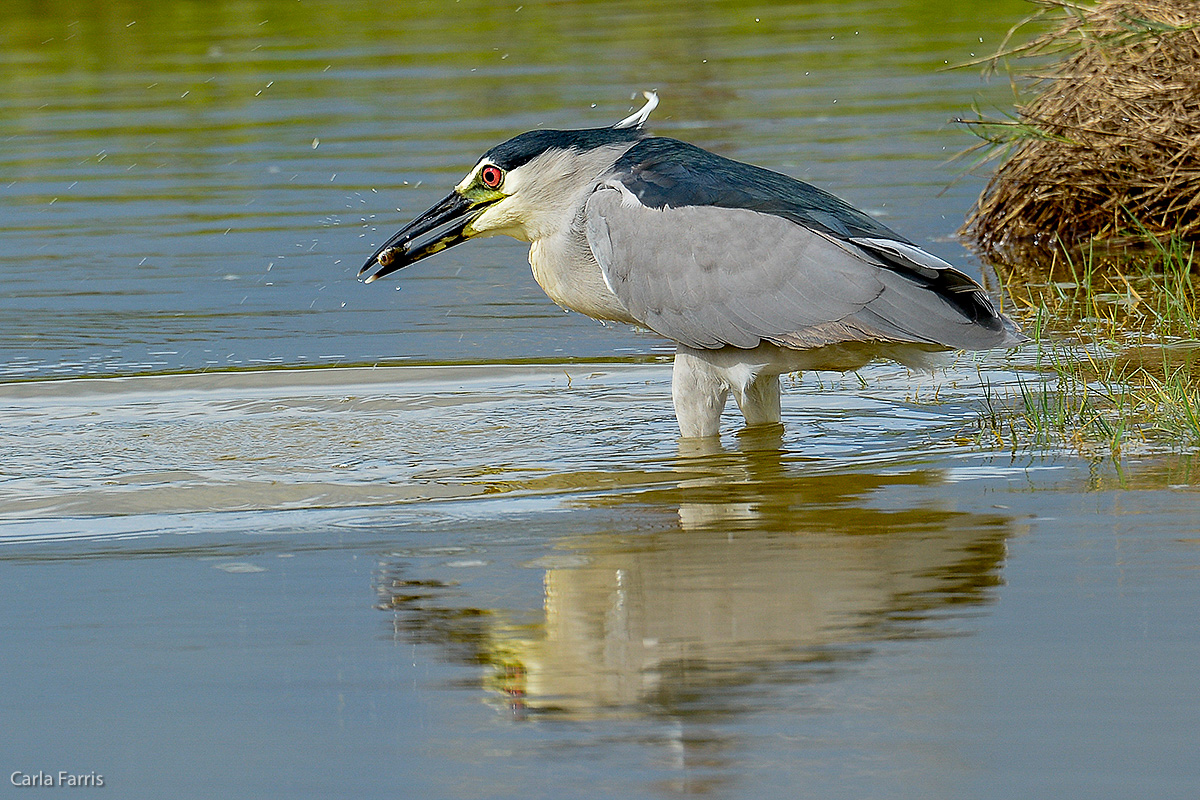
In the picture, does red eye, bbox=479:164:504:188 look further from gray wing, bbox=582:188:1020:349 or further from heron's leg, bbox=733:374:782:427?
heron's leg, bbox=733:374:782:427

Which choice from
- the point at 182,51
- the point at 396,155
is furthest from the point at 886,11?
the point at 396,155

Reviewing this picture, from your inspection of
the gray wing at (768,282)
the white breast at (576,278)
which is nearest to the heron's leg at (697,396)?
the gray wing at (768,282)

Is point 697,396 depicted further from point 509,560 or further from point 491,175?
point 509,560

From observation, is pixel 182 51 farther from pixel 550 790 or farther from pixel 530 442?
pixel 550 790

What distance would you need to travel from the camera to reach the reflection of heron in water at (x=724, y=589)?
3.76 m

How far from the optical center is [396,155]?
12977 millimetres

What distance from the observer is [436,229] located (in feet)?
22.1

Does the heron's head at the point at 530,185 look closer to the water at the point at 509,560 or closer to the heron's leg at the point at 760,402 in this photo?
the water at the point at 509,560

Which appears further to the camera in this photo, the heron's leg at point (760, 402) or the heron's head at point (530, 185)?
the heron's head at point (530, 185)

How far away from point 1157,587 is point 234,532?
244 cm

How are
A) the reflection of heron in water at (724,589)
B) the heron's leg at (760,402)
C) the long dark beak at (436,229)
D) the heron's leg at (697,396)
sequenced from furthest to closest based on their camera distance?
1. the long dark beak at (436,229)
2. the heron's leg at (760,402)
3. the heron's leg at (697,396)
4. the reflection of heron in water at (724,589)

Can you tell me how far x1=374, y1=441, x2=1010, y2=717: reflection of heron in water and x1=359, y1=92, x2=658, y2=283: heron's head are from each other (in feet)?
4.57

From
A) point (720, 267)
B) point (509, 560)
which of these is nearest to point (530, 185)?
point (720, 267)

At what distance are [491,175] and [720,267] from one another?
100 centimetres
